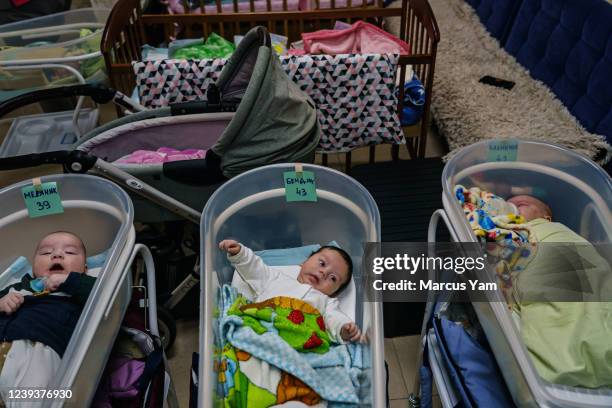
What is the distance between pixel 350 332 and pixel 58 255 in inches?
32.2

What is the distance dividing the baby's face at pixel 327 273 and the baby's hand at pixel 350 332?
0.60 ft

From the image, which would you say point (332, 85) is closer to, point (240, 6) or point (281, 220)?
point (281, 220)

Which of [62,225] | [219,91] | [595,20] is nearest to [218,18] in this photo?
[219,91]

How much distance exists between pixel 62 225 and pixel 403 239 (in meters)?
1.07

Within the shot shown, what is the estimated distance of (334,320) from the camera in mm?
1275

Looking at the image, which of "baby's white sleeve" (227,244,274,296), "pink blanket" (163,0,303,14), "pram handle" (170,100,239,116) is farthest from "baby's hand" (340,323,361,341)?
"pink blanket" (163,0,303,14)

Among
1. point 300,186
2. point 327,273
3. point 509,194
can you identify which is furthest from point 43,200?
point 509,194

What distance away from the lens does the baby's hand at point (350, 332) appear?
119 centimetres

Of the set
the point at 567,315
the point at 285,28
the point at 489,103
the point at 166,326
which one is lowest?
the point at 166,326

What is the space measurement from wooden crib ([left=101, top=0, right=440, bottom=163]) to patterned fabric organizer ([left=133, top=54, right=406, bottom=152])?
0.35 feet

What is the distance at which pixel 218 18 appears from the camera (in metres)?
2.50

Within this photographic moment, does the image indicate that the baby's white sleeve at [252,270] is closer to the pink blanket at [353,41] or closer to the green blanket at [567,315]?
the green blanket at [567,315]

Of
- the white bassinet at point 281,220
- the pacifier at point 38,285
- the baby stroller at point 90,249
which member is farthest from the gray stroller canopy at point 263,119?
the pacifier at point 38,285

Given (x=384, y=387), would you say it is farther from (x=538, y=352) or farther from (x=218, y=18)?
(x=218, y=18)
